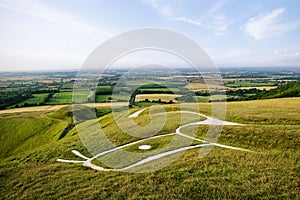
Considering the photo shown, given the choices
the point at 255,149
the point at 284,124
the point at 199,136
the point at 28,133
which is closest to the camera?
the point at 255,149

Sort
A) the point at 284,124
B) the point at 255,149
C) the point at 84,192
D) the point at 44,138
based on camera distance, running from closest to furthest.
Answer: the point at 84,192 → the point at 255,149 → the point at 284,124 → the point at 44,138

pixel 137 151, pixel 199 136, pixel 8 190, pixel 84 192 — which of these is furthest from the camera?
pixel 199 136

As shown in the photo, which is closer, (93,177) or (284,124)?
(93,177)

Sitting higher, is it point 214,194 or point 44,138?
point 214,194

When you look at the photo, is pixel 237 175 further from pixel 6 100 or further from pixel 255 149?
pixel 6 100

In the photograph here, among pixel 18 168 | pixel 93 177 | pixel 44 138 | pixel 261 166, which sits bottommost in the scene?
pixel 44 138

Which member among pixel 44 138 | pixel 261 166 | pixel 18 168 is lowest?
pixel 44 138

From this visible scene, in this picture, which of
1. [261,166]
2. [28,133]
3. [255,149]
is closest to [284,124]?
[255,149]

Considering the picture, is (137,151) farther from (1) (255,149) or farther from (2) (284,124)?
(2) (284,124)

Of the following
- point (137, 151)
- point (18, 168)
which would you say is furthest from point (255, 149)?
point (18, 168)
